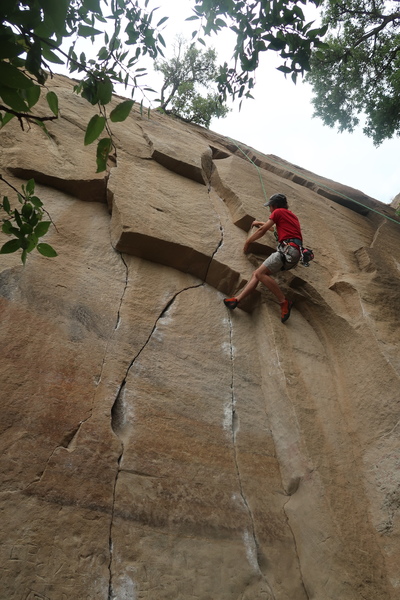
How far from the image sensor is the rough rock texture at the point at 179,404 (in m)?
2.87

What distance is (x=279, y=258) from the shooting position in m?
5.07

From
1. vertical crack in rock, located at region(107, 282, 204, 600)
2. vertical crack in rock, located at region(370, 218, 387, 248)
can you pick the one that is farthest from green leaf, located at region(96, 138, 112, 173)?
vertical crack in rock, located at region(370, 218, 387, 248)

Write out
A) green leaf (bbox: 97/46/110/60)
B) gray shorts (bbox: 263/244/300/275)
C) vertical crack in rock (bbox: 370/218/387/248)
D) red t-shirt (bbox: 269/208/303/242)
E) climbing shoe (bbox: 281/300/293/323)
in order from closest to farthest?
green leaf (bbox: 97/46/110/60), climbing shoe (bbox: 281/300/293/323), gray shorts (bbox: 263/244/300/275), red t-shirt (bbox: 269/208/303/242), vertical crack in rock (bbox: 370/218/387/248)

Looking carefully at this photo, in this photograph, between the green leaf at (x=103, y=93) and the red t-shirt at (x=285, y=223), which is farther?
the red t-shirt at (x=285, y=223)

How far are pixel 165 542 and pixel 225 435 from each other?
110cm

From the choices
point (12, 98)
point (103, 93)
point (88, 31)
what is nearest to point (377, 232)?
point (88, 31)

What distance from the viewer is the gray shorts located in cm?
505

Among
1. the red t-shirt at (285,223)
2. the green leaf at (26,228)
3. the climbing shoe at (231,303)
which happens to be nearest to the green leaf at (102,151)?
the green leaf at (26,228)

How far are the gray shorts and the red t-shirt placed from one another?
230mm

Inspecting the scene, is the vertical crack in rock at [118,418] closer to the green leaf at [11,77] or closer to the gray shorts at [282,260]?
the gray shorts at [282,260]

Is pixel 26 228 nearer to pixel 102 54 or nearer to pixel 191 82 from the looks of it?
pixel 102 54

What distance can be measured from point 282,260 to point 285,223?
22.4 inches

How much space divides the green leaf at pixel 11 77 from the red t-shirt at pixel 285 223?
165 inches

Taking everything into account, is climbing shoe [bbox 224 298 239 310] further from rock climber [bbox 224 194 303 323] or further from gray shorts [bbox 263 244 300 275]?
gray shorts [bbox 263 244 300 275]
